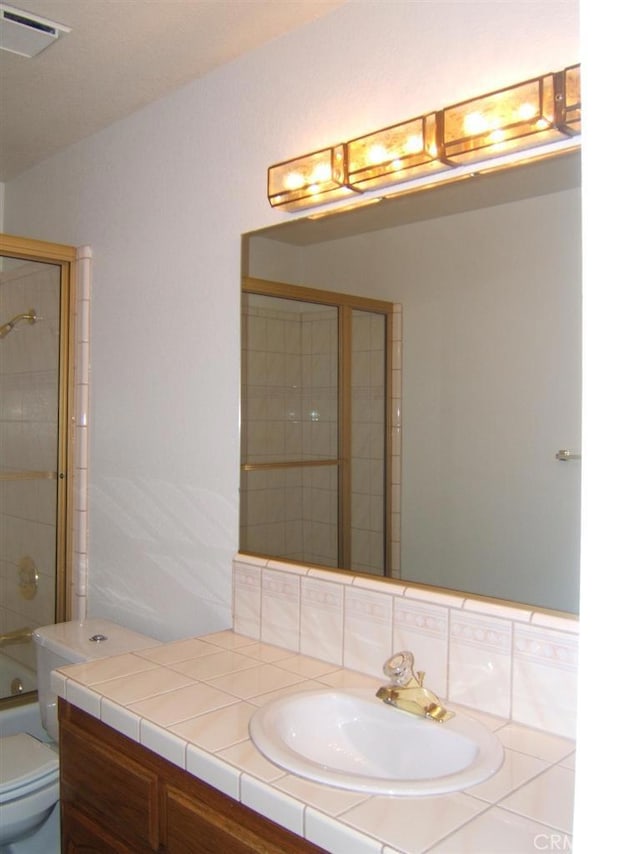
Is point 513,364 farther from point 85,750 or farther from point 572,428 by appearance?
point 85,750

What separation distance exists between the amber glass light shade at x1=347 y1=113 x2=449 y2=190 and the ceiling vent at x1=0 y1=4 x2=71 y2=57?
0.88m

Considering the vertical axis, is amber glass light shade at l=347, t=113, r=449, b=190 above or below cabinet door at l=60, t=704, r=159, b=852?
above

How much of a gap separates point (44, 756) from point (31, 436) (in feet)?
3.70

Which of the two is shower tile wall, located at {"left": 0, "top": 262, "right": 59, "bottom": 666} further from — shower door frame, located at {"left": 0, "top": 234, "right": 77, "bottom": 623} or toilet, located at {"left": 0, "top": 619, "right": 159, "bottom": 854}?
toilet, located at {"left": 0, "top": 619, "right": 159, "bottom": 854}

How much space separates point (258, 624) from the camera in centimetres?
199

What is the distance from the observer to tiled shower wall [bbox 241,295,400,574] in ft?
5.80

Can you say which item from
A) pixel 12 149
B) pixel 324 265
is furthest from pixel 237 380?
pixel 12 149

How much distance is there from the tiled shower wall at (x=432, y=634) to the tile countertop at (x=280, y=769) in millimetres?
41

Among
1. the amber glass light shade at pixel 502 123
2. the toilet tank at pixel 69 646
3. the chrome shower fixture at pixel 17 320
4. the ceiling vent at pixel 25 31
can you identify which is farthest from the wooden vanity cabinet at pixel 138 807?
the ceiling vent at pixel 25 31

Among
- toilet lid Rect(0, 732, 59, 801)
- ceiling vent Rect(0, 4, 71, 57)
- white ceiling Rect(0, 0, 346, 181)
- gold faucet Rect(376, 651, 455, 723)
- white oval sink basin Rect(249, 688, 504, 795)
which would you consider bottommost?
toilet lid Rect(0, 732, 59, 801)

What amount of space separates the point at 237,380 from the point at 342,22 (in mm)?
946

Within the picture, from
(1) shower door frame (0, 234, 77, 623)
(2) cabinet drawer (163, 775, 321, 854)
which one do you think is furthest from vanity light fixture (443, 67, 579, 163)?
(1) shower door frame (0, 234, 77, 623)

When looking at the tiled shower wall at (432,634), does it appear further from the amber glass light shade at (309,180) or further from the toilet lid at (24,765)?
the amber glass light shade at (309,180)

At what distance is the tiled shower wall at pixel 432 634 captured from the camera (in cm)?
138
